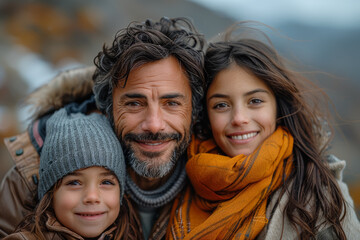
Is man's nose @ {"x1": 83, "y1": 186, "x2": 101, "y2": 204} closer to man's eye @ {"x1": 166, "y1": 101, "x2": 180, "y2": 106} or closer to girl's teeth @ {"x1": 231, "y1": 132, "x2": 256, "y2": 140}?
man's eye @ {"x1": 166, "y1": 101, "x2": 180, "y2": 106}

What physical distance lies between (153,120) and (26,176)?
1.24 meters

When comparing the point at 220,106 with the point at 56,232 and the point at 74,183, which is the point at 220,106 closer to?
the point at 74,183

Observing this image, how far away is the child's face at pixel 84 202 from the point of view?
2293mm

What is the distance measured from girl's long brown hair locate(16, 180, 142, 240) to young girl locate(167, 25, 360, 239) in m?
0.32

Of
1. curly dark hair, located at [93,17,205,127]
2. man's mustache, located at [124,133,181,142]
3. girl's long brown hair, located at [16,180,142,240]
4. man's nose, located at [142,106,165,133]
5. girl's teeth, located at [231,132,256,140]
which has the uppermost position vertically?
curly dark hair, located at [93,17,205,127]

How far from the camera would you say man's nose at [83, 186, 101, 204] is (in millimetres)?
2266

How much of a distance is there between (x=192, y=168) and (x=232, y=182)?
375 millimetres

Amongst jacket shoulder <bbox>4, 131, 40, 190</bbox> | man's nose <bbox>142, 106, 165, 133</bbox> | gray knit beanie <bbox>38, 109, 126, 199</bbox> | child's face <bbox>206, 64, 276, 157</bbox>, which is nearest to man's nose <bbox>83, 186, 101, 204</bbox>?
gray knit beanie <bbox>38, 109, 126, 199</bbox>

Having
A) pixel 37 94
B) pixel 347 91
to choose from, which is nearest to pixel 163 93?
pixel 37 94

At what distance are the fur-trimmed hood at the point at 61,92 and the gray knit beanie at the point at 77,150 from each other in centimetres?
60

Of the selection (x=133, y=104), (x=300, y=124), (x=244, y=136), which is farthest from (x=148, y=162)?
(x=300, y=124)

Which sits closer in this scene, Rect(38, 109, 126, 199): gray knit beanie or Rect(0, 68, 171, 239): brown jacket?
Rect(38, 109, 126, 199): gray knit beanie

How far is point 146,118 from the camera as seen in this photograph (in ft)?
8.48

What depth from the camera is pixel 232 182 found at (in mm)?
2465
